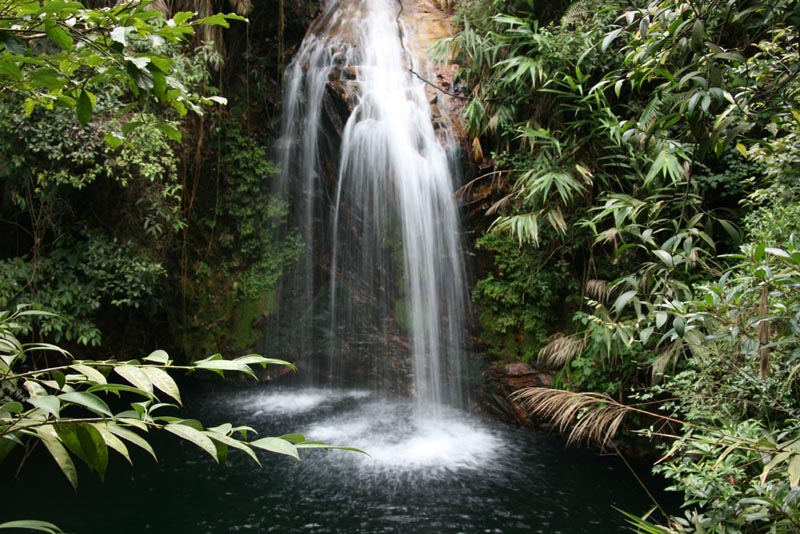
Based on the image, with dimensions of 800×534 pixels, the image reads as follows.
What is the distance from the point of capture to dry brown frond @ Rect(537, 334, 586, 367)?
217 inches

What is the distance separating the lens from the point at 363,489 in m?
4.70

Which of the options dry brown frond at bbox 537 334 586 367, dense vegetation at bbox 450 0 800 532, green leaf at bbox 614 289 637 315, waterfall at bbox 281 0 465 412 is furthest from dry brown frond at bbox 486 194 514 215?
green leaf at bbox 614 289 637 315

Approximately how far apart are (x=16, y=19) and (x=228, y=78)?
757 centimetres

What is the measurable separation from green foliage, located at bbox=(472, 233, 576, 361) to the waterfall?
412mm

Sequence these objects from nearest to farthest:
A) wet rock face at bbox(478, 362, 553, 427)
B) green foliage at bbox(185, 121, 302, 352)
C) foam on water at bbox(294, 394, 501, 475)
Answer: foam on water at bbox(294, 394, 501, 475)
wet rock face at bbox(478, 362, 553, 427)
green foliage at bbox(185, 121, 302, 352)

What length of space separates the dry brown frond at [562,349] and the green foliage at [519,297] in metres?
0.37

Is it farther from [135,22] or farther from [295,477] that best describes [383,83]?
[135,22]

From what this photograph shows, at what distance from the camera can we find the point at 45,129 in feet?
16.3

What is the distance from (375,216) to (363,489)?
3783 mm

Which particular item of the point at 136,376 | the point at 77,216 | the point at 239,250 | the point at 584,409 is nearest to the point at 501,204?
the point at 584,409

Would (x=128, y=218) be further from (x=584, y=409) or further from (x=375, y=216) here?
(x=584, y=409)

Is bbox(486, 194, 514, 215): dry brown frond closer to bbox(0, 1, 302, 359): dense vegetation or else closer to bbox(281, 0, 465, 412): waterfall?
bbox(281, 0, 465, 412): waterfall

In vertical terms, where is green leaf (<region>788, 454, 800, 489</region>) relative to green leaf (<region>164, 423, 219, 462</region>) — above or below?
below

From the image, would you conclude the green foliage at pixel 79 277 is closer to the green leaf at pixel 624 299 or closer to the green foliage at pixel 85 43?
the green foliage at pixel 85 43
